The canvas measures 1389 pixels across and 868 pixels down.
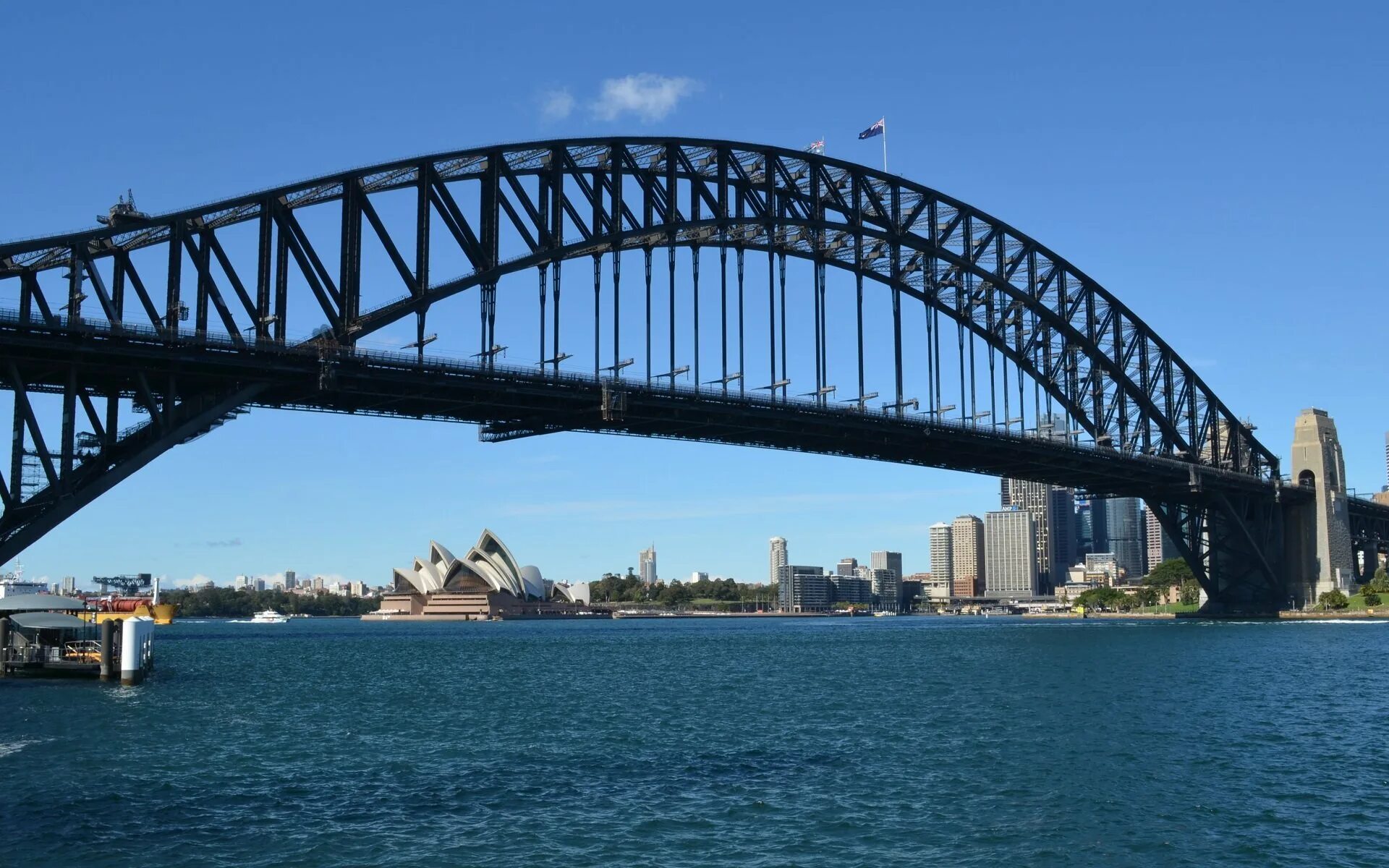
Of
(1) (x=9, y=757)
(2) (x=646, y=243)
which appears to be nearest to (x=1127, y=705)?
(1) (x=9, y=757)

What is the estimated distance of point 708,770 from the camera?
34.2m

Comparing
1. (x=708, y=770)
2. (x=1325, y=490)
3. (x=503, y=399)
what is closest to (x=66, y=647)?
(x=503, y=399)

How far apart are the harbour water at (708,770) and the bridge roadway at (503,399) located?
1476cm

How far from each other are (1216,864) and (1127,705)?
25.3 m

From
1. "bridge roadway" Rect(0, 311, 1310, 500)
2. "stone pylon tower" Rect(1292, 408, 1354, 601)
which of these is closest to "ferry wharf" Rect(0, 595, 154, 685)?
"bridge roadway" Rect(0, 311, 1310, 500)

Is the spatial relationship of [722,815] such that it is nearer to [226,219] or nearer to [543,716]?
[543,716]

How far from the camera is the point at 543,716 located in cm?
4750

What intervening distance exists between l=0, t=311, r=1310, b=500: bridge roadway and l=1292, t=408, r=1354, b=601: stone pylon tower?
2348 centimetres

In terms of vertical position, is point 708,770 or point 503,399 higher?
point 503,399

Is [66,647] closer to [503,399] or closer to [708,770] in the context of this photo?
[503,399]

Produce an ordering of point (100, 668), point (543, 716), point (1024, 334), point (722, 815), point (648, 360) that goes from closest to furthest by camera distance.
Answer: point (722, 815)
point (543, 716)
point (100, 668)
point (648, 360)
point (1024, 334)

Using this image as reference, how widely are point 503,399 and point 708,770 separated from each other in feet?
167

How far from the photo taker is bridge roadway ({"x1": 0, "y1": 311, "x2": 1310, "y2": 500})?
212 ft

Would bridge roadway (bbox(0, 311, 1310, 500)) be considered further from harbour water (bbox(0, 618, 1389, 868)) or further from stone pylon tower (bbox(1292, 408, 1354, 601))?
stone pylon tower (bbox(1292, 408, 1354, 601))
